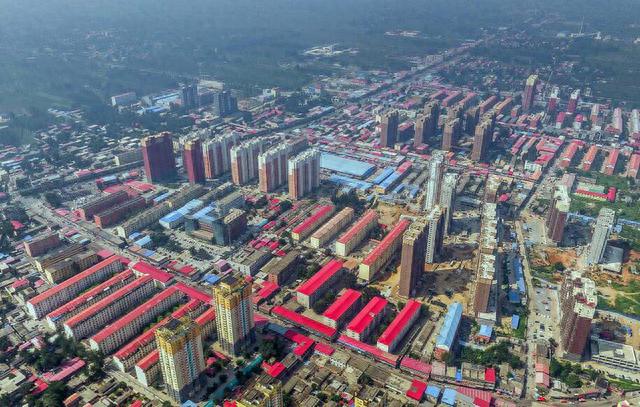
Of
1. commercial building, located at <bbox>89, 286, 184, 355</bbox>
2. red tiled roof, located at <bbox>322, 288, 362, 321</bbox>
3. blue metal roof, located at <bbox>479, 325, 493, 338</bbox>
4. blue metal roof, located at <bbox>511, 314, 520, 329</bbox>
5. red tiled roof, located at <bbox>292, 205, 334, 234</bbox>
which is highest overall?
red tiled roof, located at <bbox>292, 205, 334, 234</bbox>

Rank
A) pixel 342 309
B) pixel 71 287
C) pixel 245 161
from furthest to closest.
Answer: pixel 245 161 < pixel 71 287 < pixel 342 309

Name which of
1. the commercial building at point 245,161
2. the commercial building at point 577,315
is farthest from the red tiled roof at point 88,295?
the commercial building at point 577,315

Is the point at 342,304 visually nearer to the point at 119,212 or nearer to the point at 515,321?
the point at 515,321

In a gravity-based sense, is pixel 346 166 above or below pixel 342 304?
above

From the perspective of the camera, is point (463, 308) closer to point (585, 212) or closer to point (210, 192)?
point (585, 212)

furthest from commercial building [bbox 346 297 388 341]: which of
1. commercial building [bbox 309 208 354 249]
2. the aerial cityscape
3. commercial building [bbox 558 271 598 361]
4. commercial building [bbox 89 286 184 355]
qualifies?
commercial building [bbox 89 286 184 355]

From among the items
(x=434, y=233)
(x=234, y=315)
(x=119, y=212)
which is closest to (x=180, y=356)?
(x=234, y=315)

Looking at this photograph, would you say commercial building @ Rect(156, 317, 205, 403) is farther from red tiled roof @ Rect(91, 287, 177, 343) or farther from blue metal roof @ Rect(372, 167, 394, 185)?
blue metal roof @ Rect(372, 167, 394, 185)
